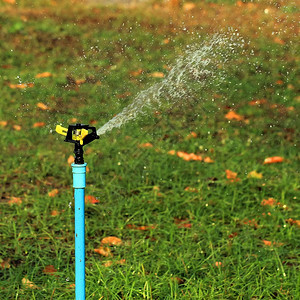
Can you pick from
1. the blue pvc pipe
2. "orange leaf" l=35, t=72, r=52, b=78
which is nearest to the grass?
"orange leaf" l=35, t=72, r=52, b=78

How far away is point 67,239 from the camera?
299 cm

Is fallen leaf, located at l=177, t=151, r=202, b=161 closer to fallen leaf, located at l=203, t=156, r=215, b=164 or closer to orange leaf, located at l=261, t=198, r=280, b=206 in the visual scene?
fallen leaf, located at l=203, t=156, r=215, b=164

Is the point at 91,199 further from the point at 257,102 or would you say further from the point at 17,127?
the point at 257,102

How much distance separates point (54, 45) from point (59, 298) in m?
4.13

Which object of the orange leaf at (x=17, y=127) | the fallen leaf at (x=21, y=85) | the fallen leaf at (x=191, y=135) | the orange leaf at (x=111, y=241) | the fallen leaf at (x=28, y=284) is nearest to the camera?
the fallen leaf at (x=28, y=284)

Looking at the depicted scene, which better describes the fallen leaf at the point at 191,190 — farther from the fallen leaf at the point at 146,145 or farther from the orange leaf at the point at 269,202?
the fallen leaf at the point at 146,145

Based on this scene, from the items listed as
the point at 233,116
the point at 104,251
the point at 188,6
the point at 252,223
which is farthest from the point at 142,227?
the point at 188,6

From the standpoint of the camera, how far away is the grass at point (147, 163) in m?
2.62

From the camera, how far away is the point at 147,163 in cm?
383

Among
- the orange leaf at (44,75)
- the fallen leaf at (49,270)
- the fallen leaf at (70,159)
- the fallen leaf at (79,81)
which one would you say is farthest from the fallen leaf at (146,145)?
the orange leaf at (44,75)

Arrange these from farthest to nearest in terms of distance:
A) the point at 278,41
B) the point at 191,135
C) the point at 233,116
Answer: the point at 278,41 < the point at 233,116 < the point at 191,135

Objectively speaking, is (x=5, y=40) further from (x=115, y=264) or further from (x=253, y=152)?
(x=115, y=264)

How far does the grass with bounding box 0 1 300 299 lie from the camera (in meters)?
2.62

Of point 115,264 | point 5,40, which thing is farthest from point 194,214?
point 5,40
